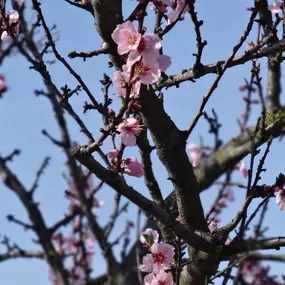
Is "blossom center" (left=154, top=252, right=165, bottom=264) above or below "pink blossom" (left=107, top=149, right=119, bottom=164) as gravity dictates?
below

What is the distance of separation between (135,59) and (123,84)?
151 mm

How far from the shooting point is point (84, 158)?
2.81 m

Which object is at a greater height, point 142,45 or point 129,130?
point 142,45

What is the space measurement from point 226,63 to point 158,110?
0.45 m

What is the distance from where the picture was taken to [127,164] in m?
3.37

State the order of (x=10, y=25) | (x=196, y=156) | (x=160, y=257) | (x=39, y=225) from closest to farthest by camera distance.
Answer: (x=39, y=225), (x=10, y=25), (x=160, y=257), (x=196, y=156)

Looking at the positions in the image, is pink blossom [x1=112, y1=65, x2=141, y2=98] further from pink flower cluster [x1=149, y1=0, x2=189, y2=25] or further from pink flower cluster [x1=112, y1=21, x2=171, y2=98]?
pink flower cluster [x1=149, y1=0, x2=189, y2=25]

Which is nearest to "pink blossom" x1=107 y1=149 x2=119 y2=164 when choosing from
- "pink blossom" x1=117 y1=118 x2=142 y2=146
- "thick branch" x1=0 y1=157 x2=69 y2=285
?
"pink blossom" x1=117 y1=118 x2=142 y2=146

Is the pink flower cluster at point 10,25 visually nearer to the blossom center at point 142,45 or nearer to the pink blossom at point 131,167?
the blossom center at point 142,45

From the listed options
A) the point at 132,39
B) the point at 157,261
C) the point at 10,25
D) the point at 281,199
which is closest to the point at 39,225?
the point at 132,39

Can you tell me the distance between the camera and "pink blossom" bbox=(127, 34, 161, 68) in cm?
316

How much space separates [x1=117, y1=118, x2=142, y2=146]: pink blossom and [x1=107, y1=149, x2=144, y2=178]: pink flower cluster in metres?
0.11

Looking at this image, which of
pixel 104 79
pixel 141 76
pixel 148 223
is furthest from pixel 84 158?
pixel 148 223

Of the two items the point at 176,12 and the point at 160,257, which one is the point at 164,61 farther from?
the point at 160,257
